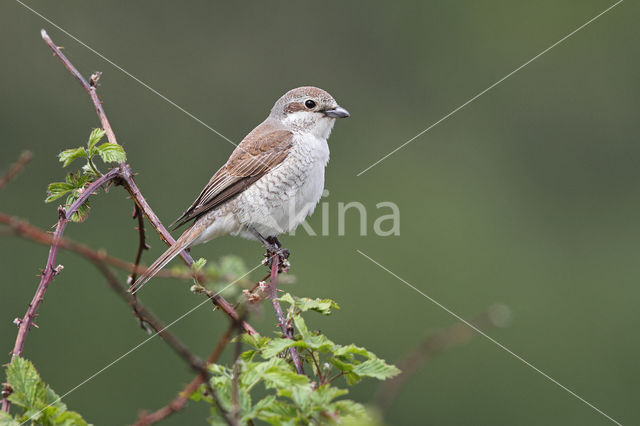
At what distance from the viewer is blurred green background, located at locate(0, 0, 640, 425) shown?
9547 mm

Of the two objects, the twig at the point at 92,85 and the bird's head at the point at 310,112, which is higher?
the twig at the point at 92,85

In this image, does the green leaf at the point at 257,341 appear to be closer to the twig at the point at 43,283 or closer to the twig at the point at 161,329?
the twig at the point at 43,283

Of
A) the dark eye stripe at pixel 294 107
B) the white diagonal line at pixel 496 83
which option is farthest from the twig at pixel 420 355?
the white diagonal line at pixel 496 83

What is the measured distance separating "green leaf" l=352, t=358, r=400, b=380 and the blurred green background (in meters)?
6.04

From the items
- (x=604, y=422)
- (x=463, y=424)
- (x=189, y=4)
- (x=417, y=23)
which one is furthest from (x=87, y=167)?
(x=417, y=23)

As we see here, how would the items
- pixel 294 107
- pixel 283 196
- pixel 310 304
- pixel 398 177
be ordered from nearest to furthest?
1. pixel 310 304
2. pixel 283 196
3. pixel 294 107
4. pixel 398 177

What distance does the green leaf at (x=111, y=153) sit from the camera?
2.79 metres

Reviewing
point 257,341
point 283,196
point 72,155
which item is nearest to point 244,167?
point 283,196

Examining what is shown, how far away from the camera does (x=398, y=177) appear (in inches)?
484

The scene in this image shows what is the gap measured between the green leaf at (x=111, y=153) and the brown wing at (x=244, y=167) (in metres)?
1.60

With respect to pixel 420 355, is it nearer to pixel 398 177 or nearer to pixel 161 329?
pixel 161 329

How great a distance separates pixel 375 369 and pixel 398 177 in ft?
33.1

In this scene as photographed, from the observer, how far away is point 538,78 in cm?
1404

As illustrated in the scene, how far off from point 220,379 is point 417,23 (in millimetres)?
13418
